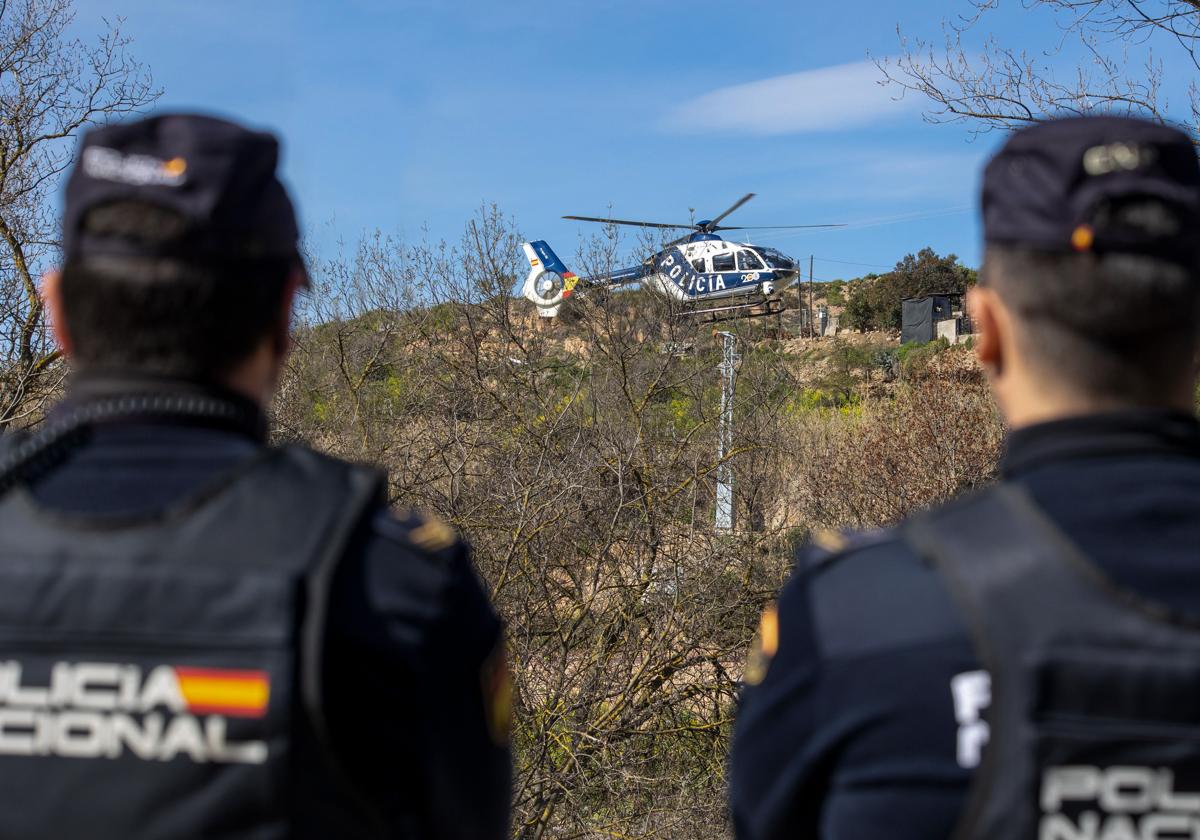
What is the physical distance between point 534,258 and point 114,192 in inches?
602

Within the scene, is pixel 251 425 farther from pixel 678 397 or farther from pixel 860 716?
pixel 678 397

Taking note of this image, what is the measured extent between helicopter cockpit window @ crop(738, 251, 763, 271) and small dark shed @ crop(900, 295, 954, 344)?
57.5 ft

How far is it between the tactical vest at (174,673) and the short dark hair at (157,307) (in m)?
0.20

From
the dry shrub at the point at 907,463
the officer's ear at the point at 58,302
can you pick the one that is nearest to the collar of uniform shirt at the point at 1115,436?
the officer's ear at the point at 58,302

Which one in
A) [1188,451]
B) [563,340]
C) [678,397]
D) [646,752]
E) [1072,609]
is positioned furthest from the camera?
[563,340]

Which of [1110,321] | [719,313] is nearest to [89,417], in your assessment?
[1110,321]

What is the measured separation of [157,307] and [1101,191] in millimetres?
1250

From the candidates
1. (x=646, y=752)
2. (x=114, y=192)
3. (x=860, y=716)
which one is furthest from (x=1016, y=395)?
(x=646, y=752)

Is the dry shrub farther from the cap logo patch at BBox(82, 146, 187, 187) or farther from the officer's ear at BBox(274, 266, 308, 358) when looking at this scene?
the cap logo patch at BBox(82, 146, 187, 187)

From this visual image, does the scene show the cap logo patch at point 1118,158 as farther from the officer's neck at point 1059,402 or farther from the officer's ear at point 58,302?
the officer's ear at point 58,302

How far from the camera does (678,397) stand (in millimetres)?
14312

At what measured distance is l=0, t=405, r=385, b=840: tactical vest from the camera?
1284mm

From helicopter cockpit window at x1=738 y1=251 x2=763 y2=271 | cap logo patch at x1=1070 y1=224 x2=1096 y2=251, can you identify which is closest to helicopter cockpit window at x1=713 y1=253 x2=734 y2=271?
helicopter cockpit window at x1=738 y1=251 x2=763 y2=271

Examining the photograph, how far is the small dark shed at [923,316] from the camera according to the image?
4794cm
